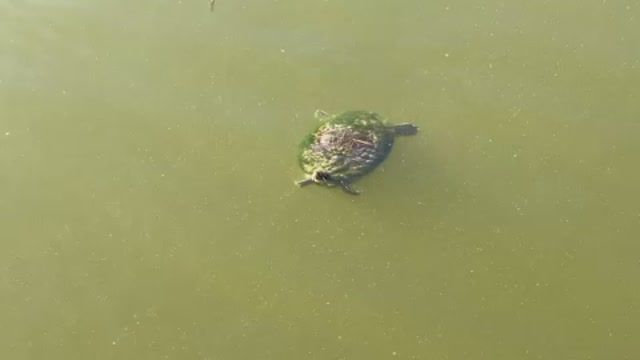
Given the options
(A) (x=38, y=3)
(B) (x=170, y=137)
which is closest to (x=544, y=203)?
(B) (x=170, y=137)

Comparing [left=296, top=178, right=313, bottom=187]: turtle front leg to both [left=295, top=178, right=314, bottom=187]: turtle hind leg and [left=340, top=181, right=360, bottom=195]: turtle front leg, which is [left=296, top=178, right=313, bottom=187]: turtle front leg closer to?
→ [left=295, top=178, right=314, bottom=187]: turtle hind leg

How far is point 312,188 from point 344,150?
30cm

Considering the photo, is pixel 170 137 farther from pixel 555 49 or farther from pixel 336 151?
pixel 555 49

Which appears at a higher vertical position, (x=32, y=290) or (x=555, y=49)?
(x=555, y=49)

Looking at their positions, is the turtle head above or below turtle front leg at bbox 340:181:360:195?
above

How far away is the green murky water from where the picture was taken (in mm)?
3604

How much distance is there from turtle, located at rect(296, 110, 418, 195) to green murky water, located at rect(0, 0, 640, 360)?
9 centimetres

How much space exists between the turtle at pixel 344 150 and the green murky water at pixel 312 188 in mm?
92

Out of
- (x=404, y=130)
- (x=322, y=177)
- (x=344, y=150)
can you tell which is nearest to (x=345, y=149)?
(x=344, y=150)

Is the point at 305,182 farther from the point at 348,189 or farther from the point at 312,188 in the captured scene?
the point at 348,189

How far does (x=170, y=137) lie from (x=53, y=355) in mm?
1443

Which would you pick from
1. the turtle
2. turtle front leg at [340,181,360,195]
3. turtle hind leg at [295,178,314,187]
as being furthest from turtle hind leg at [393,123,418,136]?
turtle hind leg at [295,178,314,187]

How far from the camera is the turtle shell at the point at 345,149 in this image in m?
4.01

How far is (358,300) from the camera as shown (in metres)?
3.66
